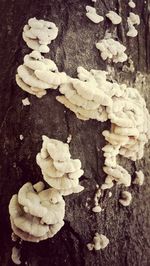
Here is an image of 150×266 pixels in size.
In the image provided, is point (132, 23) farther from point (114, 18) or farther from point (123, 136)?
point (123, 136)

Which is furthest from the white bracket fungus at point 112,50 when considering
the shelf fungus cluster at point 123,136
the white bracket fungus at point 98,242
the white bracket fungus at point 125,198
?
the white bracket fungus at point 98,242

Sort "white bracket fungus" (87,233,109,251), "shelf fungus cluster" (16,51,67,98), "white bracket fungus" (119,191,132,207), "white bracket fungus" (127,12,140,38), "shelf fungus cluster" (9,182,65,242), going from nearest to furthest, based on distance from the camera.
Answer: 1. "shelf fungus cluster" (9,182,65,242)
2. "shelf fungus cluster" (16,51,67,98)
3. "white bracket fungus" (87,233,109,251)
4. "white bracket fungus" (119,191,132,207)
5. "white bracket fungus" (127,12,140,38)

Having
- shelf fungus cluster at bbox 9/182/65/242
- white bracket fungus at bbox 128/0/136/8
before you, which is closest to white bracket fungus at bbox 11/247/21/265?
shelf fungus cluster at bbox 9/182/65/242

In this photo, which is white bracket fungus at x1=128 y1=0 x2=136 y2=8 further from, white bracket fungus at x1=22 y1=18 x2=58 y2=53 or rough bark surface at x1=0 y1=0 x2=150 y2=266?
white bracket fungus at x1=22 y1=18 x2=58 y2=53

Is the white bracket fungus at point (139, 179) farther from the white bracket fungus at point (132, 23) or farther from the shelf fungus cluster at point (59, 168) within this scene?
the white bracket fungus at point (132, 23)

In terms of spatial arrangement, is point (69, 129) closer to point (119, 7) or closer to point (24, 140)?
point (24, 140)

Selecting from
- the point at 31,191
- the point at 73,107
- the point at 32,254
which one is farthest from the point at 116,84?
the point at 32,254
